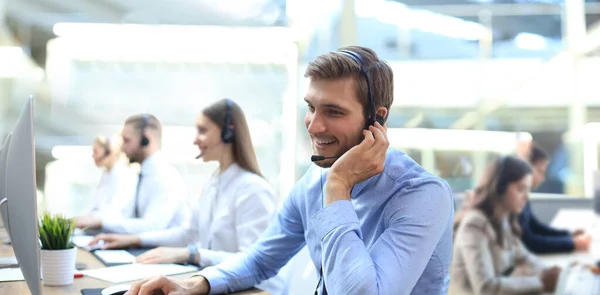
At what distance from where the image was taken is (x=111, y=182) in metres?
3.14

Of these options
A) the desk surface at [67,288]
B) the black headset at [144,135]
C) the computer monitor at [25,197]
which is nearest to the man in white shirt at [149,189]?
the black headset at [144,135]

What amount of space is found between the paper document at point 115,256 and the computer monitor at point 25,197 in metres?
0.59

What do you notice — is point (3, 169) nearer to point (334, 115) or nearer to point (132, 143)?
point (334, 115)

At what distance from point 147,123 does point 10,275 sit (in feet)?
4.96

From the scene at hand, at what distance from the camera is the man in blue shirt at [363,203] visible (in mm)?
990

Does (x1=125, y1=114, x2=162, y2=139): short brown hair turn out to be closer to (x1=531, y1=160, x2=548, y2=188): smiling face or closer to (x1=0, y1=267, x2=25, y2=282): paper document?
(x1=0, y1=267, x2=25, y2=282): paper document

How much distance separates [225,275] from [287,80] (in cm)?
350

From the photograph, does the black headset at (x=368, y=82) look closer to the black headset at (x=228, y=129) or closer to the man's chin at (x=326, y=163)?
the man's chin at (x=326, y=163)

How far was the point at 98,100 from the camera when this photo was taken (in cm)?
455

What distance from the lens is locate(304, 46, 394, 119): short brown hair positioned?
1.13 meters

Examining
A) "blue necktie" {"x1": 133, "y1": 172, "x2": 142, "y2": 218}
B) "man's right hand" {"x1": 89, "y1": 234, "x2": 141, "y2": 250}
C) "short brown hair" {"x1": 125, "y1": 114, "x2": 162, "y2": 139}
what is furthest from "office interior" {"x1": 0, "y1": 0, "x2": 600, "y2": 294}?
"man's right hand" {"x1": 89, "y1": 234, "x2": 141, "y2": 250}

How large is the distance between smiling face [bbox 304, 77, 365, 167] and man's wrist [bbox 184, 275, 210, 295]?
0.41 m

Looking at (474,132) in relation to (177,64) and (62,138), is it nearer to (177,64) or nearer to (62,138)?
(177,64)

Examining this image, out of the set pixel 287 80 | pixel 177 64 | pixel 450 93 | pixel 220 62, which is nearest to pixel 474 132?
pixel 450 93
